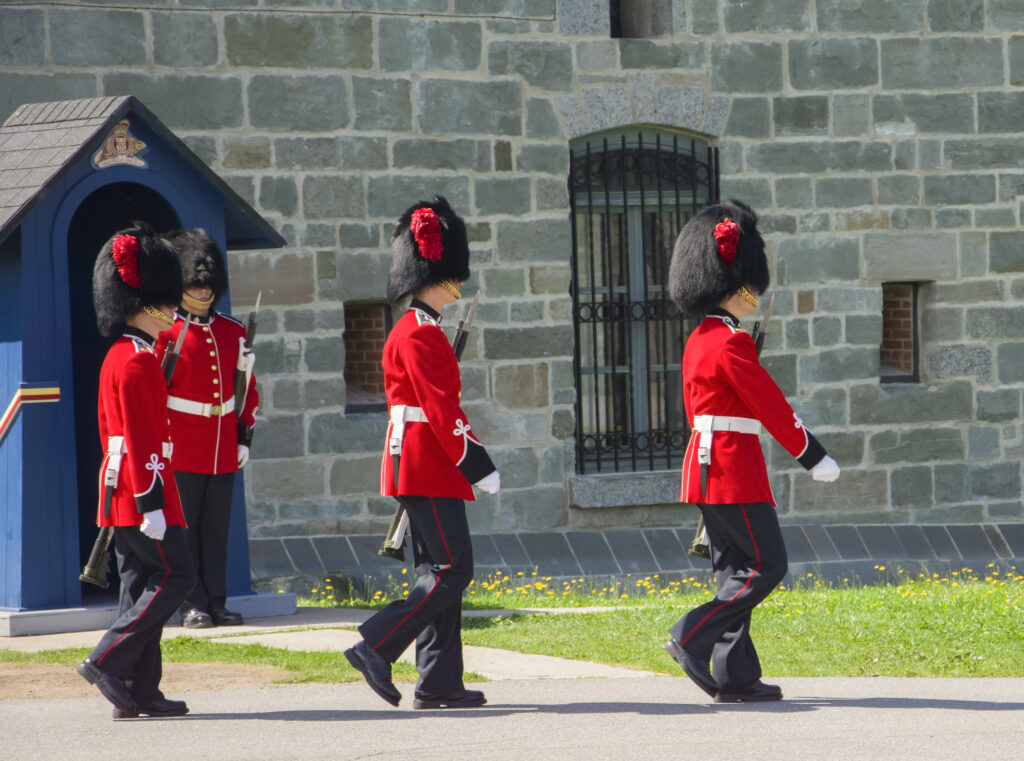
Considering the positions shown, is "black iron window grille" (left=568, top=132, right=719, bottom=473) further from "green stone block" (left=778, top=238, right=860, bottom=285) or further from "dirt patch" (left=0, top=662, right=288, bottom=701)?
"dirt patch" (left=0, top=662, right=288, bottom=701)

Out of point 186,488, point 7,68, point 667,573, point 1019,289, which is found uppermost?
point 7,68

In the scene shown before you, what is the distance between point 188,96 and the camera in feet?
33.9

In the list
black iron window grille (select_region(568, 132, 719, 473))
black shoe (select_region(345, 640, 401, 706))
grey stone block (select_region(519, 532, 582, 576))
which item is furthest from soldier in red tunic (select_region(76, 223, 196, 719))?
black iron window grille (select_region(568, 132, 719, 473))

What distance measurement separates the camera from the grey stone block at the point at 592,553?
1120 cm

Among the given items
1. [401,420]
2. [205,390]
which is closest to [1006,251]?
[205,390]

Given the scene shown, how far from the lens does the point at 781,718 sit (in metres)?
5.68

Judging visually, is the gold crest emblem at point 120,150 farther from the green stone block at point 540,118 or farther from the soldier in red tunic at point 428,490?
the green stone block at point 540,118

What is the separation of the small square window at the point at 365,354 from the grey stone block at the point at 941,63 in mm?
3902

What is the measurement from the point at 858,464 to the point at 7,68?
6.10 metres

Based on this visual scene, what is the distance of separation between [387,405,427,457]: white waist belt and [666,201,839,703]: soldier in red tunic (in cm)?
99

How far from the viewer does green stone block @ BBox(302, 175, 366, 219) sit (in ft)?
35.0

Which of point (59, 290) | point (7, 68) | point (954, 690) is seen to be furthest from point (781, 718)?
point (7, 68)

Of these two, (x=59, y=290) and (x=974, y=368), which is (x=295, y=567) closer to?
(x=59, y=290)

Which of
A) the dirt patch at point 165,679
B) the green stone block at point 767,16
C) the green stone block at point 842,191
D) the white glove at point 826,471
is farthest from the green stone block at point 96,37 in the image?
the white glove at point 826,471
